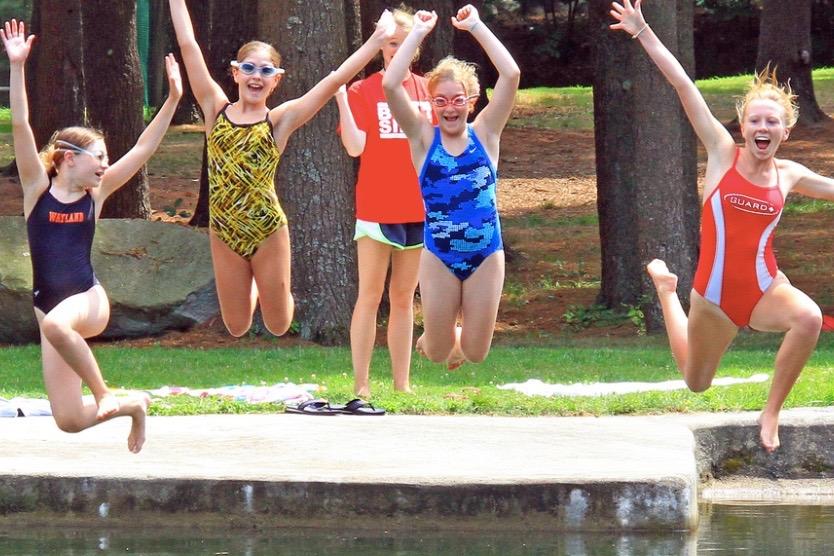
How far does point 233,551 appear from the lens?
7.37 metres

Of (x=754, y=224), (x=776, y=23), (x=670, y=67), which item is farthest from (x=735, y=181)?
(x=776, y=23)

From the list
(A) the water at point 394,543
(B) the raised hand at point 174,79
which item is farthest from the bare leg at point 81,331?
(B) the raised hand at point 174,79

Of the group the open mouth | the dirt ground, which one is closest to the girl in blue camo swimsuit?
the open mouth

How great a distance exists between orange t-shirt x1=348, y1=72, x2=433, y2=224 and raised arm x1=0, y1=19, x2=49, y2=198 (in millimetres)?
2490

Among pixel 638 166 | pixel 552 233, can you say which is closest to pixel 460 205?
pixel 638 166

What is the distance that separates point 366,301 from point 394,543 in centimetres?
254

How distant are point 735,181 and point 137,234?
899 centimetres

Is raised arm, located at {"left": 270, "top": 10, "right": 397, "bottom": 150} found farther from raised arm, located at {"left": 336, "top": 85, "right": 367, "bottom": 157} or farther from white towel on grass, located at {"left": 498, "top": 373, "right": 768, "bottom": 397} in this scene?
white towel on grass, located at {"left": 498, "top": 373, "right": 768, "bottom": 397}

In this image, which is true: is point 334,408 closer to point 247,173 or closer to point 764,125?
point 247,173

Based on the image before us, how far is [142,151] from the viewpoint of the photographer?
754 cm

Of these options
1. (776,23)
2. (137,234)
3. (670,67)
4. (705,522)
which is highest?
(776,23)

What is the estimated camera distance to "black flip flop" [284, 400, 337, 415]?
31.4 feet

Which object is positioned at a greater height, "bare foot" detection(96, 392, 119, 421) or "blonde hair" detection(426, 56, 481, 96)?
"blonde hair" detection(426, 56, 481, 96)

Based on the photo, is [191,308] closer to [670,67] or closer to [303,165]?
[303,165]
